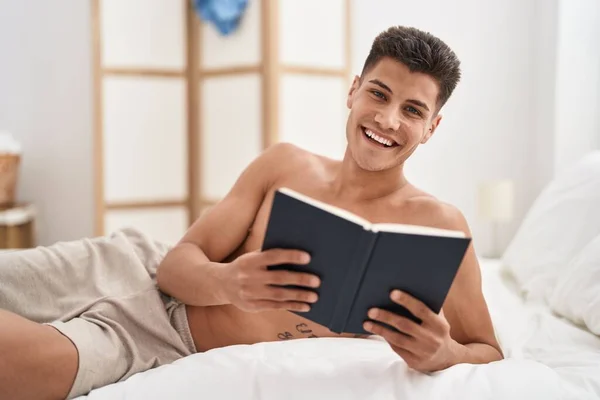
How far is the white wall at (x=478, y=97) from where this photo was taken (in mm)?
3400

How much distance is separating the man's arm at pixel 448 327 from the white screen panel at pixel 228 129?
2.27 metres

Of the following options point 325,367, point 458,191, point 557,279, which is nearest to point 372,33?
point 458,191

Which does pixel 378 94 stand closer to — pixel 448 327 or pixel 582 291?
pixel 448 327

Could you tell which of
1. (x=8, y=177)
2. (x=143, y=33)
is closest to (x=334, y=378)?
(x=8, y=177)

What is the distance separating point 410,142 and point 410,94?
0.09 metres

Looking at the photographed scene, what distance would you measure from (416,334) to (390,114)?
0.46 m

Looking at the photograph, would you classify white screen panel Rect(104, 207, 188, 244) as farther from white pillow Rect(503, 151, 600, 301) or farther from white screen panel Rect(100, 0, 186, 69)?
white pillow Rect(503, 151, 600, 301)

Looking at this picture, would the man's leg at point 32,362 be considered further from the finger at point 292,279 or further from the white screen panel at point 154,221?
the white screen panel at point 154,221

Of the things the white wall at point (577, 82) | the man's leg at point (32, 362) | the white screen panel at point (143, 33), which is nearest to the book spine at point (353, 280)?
the man's leg at point (32, 362)

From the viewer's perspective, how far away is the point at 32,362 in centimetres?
105

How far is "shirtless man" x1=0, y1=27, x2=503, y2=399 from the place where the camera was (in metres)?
1.03

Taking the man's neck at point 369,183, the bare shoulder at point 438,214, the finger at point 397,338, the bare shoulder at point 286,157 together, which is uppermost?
the bare shoulder at point 286,157

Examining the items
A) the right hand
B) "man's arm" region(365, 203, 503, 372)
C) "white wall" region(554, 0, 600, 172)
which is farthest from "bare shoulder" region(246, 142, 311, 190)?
"white wall" region(554, 0, 600, 172)

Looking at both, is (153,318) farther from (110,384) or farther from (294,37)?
(294,37)
